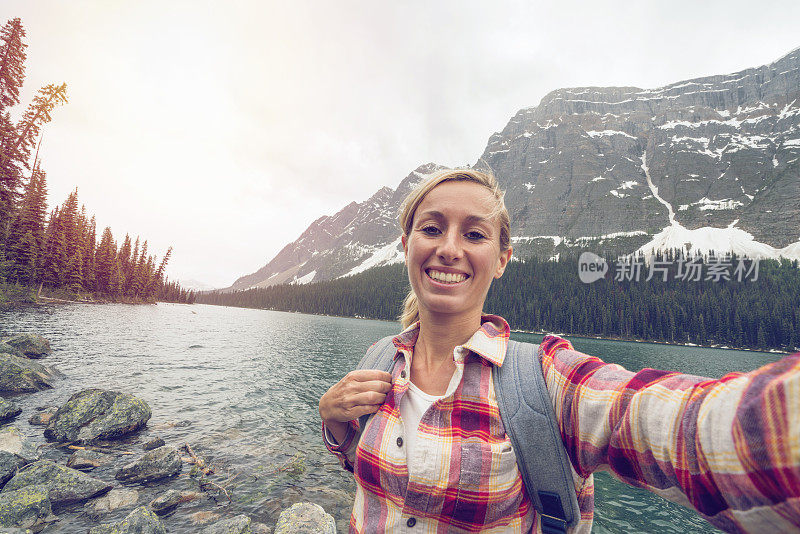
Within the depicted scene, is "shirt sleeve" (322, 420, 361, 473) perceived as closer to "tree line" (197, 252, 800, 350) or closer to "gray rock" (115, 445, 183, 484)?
"gray rock" (115, 445, 183, 484)

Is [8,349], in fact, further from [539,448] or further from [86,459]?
[539,448]

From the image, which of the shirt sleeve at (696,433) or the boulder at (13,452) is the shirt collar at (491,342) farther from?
the boulder at (13,452)

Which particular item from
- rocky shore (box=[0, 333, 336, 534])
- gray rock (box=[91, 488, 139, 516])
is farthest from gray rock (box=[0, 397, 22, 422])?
gray rock (box=[91, 488, 139, 516])

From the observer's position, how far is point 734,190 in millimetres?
171125

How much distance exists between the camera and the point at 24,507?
647 cm

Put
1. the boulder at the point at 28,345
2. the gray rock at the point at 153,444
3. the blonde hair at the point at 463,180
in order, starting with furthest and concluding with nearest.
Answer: the boulder at the point at 28,345
the gray rock at the point at 153,444
the blonde hair at the point at 463,180

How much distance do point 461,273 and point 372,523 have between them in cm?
172

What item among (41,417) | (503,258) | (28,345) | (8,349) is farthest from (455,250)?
(28,345)

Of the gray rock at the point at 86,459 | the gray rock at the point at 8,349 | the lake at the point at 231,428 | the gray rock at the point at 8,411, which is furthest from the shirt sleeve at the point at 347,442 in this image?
the gray rock at the point at 8,349

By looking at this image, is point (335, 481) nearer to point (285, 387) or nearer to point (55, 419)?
point (55, 419)

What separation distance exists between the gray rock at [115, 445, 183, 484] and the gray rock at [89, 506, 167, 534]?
2.53 m

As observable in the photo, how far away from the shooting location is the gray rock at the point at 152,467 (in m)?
8.65

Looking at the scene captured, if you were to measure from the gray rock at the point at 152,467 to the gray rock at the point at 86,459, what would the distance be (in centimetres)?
99

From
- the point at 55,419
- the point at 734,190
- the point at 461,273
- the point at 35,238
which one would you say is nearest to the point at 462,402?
the point at 461,273
